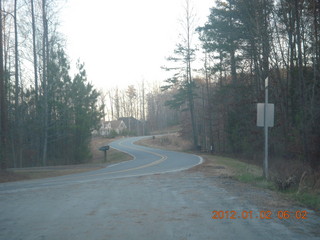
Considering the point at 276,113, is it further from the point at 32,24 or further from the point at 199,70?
the point at 32,24

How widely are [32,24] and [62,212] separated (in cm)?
2500

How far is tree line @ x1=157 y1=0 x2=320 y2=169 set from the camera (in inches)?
584

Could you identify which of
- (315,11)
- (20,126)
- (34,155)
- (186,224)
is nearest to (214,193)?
(186,224)

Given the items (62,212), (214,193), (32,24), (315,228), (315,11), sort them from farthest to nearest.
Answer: (32,24) → (315,11) → (214,193) → (62,212) → (315,228)

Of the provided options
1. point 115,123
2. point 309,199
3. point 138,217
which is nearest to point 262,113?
point 309,199

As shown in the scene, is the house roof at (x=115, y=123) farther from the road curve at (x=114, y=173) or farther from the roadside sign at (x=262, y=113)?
the roadside sign at (x=262, y=113)

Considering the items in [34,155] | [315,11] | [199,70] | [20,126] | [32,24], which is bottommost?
[34,155]

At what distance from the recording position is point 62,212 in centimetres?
714

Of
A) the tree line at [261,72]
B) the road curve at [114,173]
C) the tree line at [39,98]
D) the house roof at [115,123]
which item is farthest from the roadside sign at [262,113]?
the house roof at [115,123]

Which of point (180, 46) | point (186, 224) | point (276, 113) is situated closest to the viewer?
point (186, 224)

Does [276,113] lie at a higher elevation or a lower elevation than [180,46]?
lower
